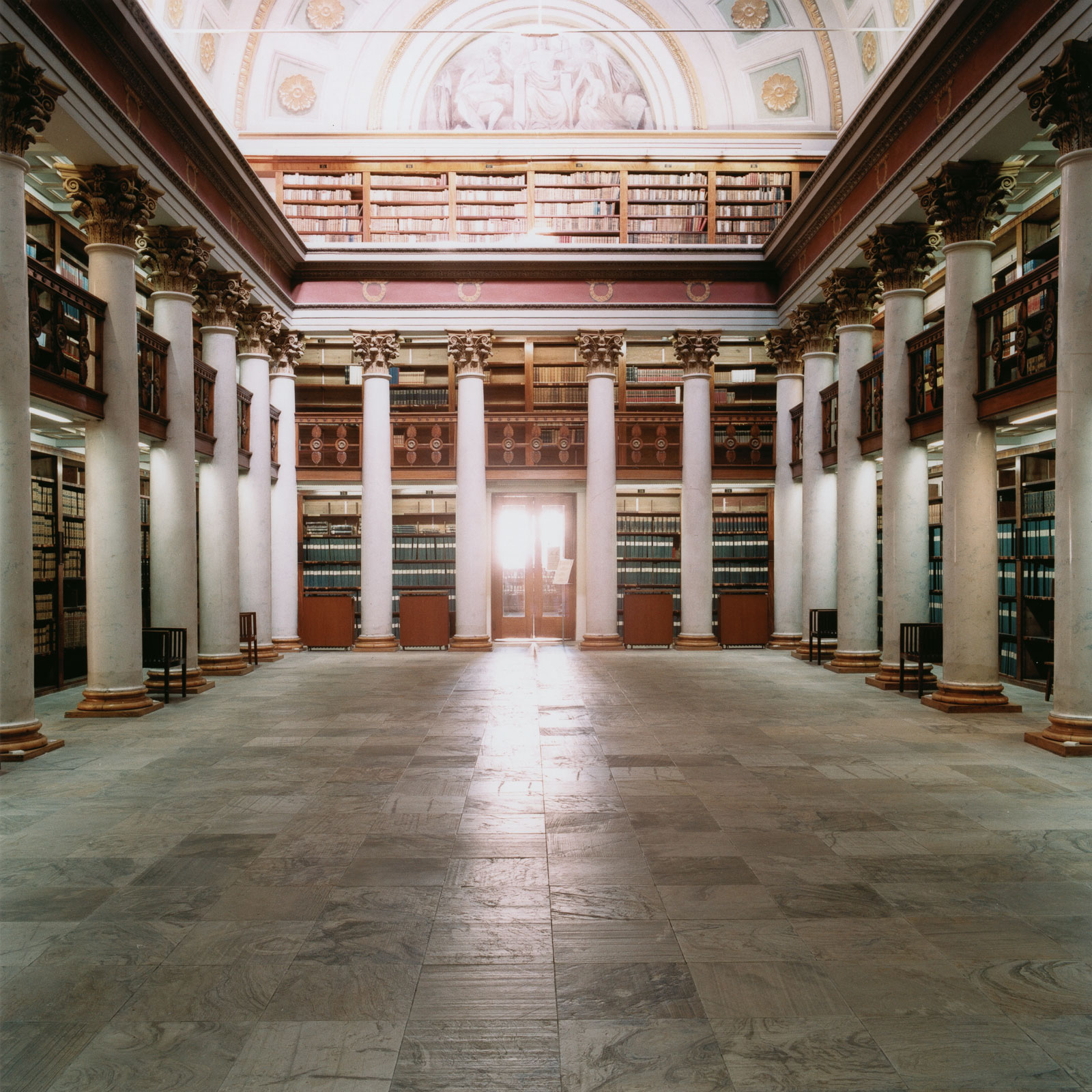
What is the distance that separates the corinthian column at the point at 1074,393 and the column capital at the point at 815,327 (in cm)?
562

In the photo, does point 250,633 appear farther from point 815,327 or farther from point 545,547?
point 815,327

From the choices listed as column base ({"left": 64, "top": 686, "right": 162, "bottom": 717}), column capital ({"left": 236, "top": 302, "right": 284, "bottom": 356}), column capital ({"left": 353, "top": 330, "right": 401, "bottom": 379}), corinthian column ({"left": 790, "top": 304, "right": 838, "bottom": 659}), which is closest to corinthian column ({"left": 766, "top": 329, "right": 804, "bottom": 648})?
corinthian column ({"left": 790, "top": 304, "right": 838, "bottom": 659})

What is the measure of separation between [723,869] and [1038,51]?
598cm

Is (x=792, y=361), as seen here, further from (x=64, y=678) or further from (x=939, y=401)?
(x=64, y=678)

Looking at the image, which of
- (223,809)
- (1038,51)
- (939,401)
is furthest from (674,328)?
(223,809)

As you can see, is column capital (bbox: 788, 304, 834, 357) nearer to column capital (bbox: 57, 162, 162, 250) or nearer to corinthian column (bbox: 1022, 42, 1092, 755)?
corinthian column (bbox: 1022, 42, 1092, 755)

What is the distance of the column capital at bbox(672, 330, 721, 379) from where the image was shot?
41.8 feet

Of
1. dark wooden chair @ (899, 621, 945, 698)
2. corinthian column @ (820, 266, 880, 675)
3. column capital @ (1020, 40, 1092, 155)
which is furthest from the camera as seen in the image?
corinthian column @ (820, 266, 880, 675)

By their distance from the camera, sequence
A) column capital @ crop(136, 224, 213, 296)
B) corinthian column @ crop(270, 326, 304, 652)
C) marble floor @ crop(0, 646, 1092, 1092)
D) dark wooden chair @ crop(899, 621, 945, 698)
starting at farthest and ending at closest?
1. corinthian column @ crop(270, 326, 304, 652)
2. column capital @ crop(136, 224, 213, 296)
3. dark wooden chair @ crop(899, 621, 945, 698)
4. marble floor @ crop(0, 646, 1092, 1092)

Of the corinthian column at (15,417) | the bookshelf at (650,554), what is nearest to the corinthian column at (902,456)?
the bookshelf at (650,554)

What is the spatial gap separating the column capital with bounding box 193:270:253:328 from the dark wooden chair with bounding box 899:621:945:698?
807 cm

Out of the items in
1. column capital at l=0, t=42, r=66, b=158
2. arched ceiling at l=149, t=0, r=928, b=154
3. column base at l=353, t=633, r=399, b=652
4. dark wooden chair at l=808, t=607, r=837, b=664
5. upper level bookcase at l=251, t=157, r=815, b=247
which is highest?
arched ceiling at l=149, t=0, r=928, b=154

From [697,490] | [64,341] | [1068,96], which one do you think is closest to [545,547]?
[697,490]

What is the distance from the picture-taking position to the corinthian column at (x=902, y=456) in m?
8.48
